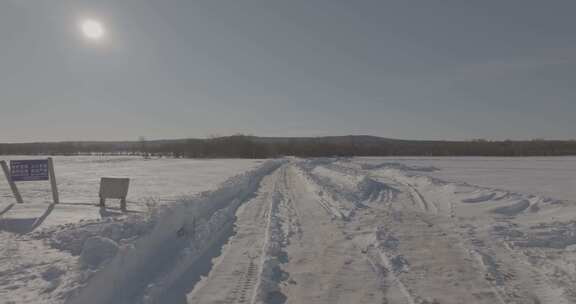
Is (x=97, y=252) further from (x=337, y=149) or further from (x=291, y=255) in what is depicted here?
(x=337, y=149)

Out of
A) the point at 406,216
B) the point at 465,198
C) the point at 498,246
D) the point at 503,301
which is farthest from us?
the point at 465,198

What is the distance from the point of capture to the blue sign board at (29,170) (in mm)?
9828

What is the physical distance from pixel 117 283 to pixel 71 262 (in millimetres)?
1005

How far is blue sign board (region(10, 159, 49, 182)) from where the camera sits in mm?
9828

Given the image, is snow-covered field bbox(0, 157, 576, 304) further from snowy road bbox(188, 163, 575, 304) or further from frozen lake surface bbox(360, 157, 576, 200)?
frozen lake surface bbox(360, 157, 576, 200)

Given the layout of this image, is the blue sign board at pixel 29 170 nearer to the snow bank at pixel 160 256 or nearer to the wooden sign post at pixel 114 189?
the wooden sign post at pixel 114 189

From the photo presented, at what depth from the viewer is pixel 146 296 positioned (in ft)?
13.9

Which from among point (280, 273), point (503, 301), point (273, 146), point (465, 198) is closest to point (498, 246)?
point (503, 301)

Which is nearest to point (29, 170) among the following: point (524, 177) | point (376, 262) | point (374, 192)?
point (376, 262)

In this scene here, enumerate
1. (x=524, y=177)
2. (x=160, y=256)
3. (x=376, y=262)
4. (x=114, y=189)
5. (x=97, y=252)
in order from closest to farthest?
(x=97, y=252) < (x=376, y=262) < (x=160, y=256) < (x=114, y=189) < (x=524, y=177)

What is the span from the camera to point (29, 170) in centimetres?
1015

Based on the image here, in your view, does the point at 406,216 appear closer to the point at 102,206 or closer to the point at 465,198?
the point at 465,198

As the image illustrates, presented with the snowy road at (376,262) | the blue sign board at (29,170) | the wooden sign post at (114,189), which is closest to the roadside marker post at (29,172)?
the blue sign board at (29,170)

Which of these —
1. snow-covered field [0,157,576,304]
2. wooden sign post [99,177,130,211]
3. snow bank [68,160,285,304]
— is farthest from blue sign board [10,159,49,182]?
snow bank [68,160,285,304]
